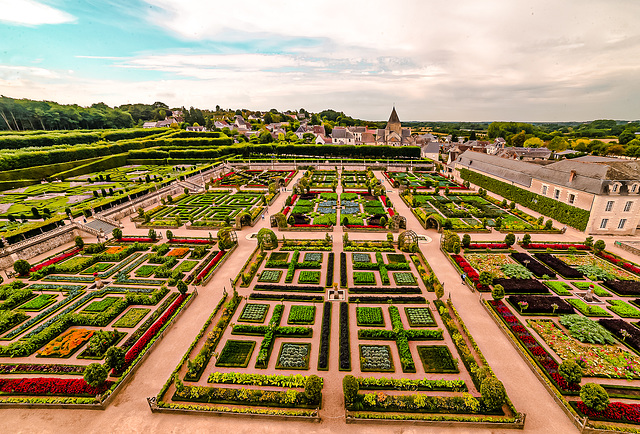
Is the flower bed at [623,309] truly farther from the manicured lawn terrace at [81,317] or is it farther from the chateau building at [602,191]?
the manicured lawn terrace at [81,317]

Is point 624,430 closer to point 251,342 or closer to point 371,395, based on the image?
point 371,395

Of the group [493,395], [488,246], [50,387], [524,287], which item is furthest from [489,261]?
[50,387]

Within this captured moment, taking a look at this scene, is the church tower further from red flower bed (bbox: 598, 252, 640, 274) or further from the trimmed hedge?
red flower bed (bbox: 598, 252, 640, 274)

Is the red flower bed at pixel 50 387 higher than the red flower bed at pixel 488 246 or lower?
lower

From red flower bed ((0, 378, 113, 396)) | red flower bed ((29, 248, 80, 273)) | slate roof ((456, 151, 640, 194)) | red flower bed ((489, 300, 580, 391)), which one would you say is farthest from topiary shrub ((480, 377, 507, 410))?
red flower bed ((29, 248, 80, 273))

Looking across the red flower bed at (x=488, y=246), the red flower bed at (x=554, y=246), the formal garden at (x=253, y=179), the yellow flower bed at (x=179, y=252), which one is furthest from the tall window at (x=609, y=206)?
the yellow flower bed at (x=179, y=252)
